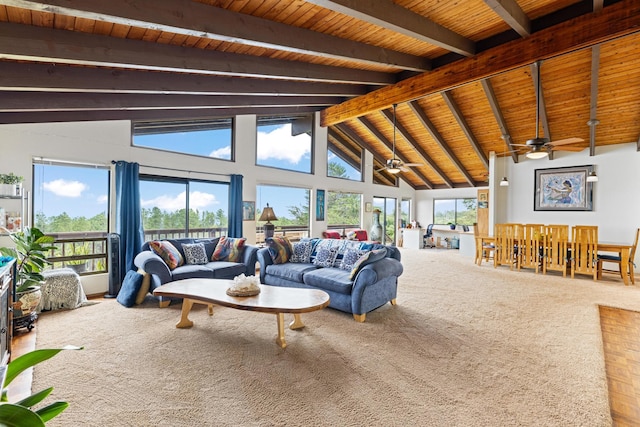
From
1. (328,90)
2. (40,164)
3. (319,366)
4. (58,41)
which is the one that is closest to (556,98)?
(328,90)

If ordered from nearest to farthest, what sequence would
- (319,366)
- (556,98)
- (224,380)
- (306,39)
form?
(224,380), (319,366), (306,39), (556,98)

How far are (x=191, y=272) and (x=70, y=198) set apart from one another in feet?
7.08

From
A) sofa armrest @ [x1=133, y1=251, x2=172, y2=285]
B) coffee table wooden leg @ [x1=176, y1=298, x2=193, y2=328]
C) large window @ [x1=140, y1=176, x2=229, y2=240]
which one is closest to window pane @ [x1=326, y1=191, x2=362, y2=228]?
large window @ [x1=140, y1=176, x2=229, y2=240]

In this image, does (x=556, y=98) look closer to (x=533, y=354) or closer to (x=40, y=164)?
(x=533, y=354)

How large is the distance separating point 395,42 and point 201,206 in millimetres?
4397

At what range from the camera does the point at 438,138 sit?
8.23 m

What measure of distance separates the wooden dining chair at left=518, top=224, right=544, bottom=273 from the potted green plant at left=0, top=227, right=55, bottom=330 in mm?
8263

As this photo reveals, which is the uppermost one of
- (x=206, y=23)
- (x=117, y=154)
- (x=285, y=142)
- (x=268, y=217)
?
(x=285, y=142)

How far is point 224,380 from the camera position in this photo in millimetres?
2430

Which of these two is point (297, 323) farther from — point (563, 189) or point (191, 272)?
point (563, 189)

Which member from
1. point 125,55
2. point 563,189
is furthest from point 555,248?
point 125,55

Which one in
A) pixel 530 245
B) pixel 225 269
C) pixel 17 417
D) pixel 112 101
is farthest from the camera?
pixel 530 245

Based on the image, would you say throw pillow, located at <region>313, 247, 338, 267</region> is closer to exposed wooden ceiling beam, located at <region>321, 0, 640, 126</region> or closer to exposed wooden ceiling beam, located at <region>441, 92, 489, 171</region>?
exposed wooden ceiling beam, located at <region>321, 0, 640, 126</region>

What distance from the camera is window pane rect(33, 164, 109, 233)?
14.3 feet
